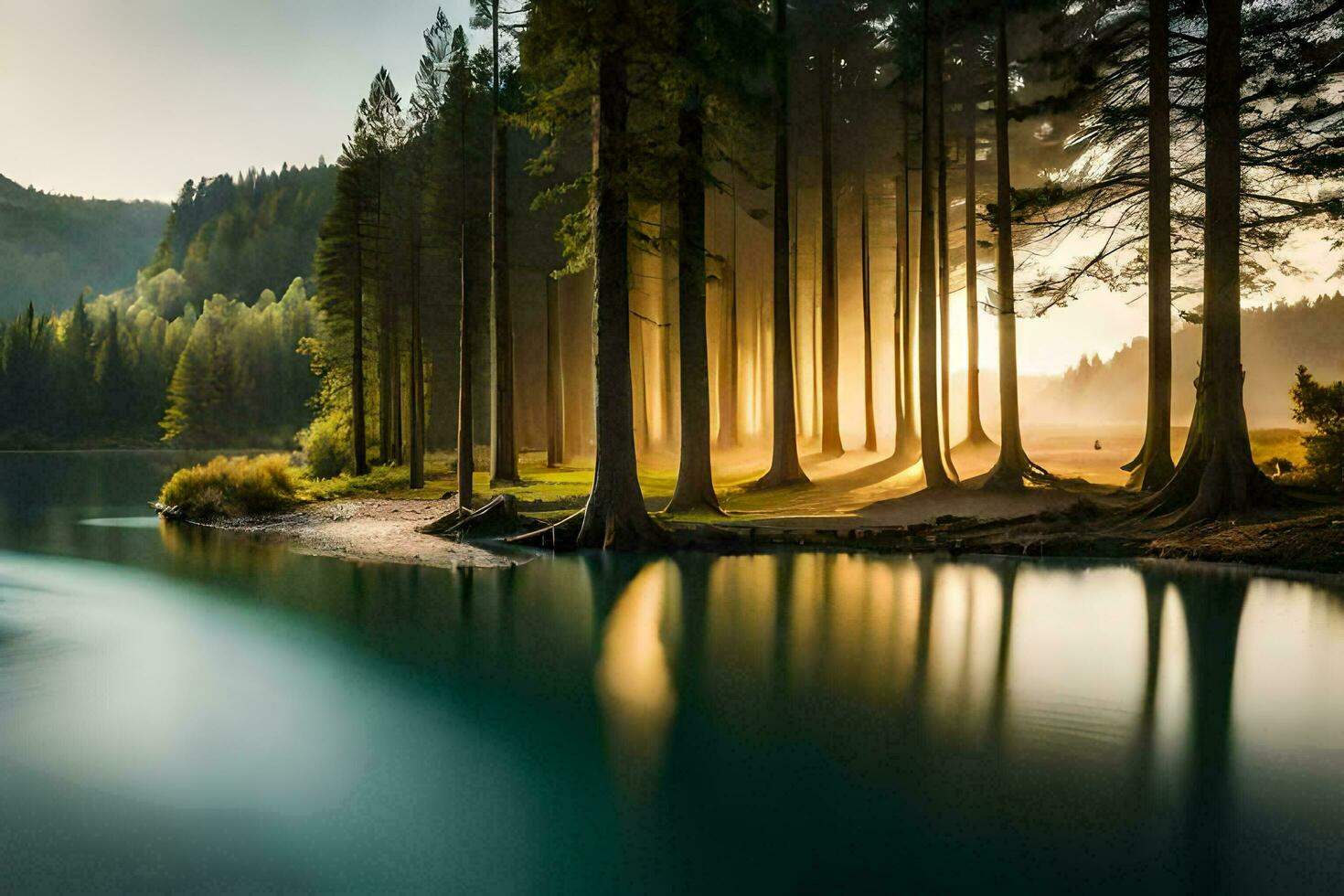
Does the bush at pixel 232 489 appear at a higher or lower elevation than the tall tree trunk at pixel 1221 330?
lower

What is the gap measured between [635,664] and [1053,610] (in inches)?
215

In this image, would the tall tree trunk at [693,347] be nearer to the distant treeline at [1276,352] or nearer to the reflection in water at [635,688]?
the reflection in water at [635,688]

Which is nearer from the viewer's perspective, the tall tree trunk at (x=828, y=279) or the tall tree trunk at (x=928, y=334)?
the tall tree trunk at (x=928, y=334)

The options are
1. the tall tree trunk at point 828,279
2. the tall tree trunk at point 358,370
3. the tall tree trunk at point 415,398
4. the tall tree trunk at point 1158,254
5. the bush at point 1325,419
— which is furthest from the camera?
the tall tree trunk at point 358,370

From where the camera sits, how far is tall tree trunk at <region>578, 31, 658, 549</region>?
639 inches

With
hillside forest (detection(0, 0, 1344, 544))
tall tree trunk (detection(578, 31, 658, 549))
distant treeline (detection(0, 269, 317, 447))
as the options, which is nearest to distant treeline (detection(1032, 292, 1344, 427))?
hillside forest (detection(0, 0, 1344, 544))

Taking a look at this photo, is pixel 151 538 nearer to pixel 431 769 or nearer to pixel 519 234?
pixel 431 769

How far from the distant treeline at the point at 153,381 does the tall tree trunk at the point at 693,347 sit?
287ft

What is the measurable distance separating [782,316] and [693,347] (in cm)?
381

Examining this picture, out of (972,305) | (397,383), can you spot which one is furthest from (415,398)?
(972,305)

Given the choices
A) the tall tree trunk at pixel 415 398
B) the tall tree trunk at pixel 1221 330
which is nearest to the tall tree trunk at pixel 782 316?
the tall tree trunk at pixel 1221 330

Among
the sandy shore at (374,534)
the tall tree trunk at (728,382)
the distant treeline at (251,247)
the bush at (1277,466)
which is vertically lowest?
the sandy shore at (374,534)

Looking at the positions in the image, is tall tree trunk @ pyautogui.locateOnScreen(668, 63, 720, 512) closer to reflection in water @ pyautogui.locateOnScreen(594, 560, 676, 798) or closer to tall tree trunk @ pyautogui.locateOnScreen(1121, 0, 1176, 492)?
reflection in water @ pyautogui.locateOnScreen(594, 560, 676, 798)

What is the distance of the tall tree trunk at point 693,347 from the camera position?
19438 mm
